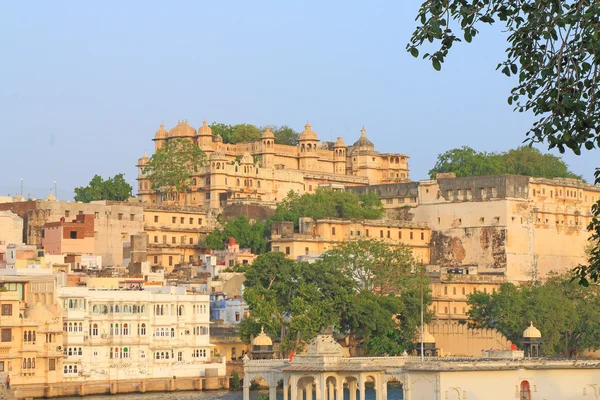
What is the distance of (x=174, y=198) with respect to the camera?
115375 millimetres

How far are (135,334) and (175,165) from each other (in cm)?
4258

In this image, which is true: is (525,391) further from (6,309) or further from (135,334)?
(135,334)

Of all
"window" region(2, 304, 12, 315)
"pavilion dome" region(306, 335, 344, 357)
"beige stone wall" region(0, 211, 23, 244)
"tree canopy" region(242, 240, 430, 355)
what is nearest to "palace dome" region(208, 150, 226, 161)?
"beige stone wall" region(0, 211, 23, 244)

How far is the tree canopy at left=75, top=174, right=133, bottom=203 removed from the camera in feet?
382

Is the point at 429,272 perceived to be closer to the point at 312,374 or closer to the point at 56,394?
the point at 56,394

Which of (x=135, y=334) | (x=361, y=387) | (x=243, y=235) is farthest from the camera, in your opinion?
(x=243, y=235)

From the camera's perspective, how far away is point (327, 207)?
106 metres

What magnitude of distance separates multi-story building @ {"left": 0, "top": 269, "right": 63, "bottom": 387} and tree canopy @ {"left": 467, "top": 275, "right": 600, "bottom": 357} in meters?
24.5

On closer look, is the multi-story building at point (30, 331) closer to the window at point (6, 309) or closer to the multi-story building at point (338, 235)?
the window at point (6, 309)

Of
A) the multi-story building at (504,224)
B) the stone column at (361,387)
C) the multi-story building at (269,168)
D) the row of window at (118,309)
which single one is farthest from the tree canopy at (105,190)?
the stone column at (361,387)

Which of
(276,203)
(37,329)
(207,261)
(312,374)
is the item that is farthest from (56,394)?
(276,203)

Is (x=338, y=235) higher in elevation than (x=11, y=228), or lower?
lower

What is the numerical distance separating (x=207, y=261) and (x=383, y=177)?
42.0 m

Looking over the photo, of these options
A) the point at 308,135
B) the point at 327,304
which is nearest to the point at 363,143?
the point at 308,135
